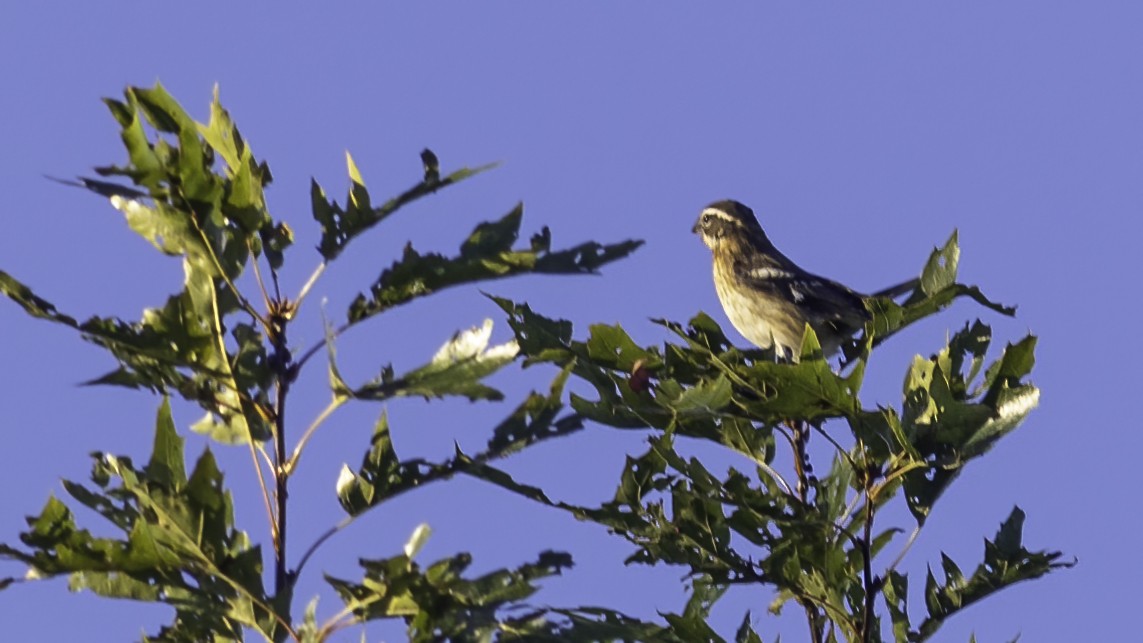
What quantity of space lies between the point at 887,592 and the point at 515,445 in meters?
1.70

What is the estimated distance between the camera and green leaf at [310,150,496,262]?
4980mm

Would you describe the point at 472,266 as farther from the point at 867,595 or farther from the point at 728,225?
the point at 728,225

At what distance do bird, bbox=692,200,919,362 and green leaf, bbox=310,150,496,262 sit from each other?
5349mm

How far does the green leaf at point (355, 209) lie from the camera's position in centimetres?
498

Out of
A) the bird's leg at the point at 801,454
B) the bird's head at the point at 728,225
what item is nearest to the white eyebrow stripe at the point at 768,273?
the bird's head at the point at 728,225

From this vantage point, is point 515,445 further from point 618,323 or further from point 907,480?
point 907,480

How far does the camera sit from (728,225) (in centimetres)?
1300

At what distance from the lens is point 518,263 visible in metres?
4.93

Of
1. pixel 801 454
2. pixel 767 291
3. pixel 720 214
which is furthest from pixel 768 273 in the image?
pixel 801 454

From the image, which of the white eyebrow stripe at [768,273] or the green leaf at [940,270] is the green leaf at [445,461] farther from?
the white eyebrow stripe at [768,273]

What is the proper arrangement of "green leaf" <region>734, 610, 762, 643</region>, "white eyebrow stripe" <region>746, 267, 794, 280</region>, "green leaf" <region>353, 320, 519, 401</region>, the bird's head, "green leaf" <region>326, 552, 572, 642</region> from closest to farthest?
"green leaf" <region>326, 552, 572, 642</region> < "green leaf" <region>353, 320, 519, 401</region> < "green leaf" <region>734, 610, 762, 643</region> < "white eyebrow stripe" <region>746, 267, 794, 280</region> < the bird's head

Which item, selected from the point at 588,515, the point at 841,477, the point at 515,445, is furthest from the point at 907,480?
the point at 515,445

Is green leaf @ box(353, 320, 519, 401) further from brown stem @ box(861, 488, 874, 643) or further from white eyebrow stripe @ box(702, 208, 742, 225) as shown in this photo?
white eyebrow stripe @ box(702, 208, 742, 225)

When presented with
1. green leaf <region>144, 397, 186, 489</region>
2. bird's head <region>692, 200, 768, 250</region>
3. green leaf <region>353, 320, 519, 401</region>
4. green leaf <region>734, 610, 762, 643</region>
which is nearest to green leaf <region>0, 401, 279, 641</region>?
green leaf <region>144, 397, 186, 489</region>
